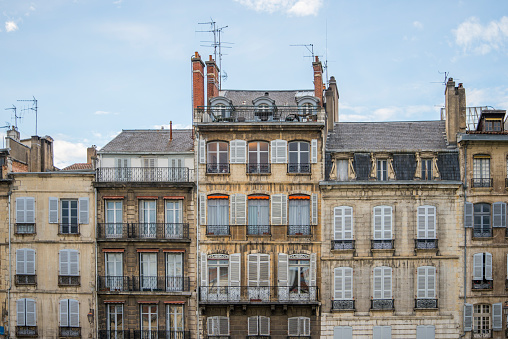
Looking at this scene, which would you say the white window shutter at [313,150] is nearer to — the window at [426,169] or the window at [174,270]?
the window at [426,169]

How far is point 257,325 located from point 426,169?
13192 millimetres

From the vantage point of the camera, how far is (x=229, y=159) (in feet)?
97.3

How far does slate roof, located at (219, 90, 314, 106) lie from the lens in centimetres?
3198

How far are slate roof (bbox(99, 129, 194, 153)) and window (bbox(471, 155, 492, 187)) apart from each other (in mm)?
16497

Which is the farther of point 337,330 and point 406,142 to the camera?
point 406,142

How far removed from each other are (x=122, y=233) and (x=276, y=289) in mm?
9478

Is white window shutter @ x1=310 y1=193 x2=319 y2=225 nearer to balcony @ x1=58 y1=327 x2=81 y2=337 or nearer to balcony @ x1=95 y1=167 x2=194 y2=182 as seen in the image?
balcony @ x1=95 y1=167 x2=194 y2=182

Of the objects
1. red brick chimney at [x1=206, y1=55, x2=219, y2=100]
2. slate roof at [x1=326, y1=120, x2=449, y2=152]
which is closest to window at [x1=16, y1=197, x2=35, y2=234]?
red brick chimney at [x1=206, y1=55, x2=219, y2=100]

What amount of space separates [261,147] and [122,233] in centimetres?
951

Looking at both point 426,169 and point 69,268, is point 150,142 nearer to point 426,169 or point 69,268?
point 69,268

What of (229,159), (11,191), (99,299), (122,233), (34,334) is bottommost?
(34,334)

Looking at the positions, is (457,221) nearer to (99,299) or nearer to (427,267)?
(427,267)

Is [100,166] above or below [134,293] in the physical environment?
above

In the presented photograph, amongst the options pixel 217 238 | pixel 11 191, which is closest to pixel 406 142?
pixel 217 238
